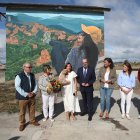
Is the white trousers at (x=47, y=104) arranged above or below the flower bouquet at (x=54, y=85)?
below

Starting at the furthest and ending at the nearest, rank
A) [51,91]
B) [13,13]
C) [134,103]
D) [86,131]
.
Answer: [13,13] < [134,103] < [51,91] < [86,131]

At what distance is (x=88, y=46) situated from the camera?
1582 cm

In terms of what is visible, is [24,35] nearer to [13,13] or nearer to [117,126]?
[13,13]

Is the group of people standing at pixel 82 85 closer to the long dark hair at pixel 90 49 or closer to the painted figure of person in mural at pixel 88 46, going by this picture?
the painted figure of person in mural at pixel 88 46

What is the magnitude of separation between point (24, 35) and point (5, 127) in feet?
27.0

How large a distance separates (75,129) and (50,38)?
8.54 m

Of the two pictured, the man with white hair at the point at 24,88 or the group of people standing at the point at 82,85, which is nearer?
the man with white hair at the point at 24,88

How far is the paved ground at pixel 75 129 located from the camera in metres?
7.56

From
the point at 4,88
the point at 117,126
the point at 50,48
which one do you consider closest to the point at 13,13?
the point at 50,48

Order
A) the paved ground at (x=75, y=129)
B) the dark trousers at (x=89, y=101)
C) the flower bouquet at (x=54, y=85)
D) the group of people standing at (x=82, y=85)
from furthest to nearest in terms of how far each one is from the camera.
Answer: the dark trousers at (x=89, y=101)
the group of people standing at (x=82, y=85)
the flower bouquet at (x=54, y=85)
the paved ground at (x=75, y=129)

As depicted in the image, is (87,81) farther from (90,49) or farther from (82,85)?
(90,49)

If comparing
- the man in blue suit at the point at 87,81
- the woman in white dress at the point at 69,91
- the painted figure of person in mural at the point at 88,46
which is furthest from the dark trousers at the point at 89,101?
the painted figure of person in mural at the point at 88,46

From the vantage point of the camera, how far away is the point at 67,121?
912 cm

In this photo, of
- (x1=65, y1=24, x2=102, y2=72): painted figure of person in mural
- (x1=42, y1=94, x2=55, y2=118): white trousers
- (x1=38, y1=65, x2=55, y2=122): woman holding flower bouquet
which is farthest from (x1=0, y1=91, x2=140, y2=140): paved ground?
(x1=65, y1=24, x2=102, y2=72): painted figure of person in mural
